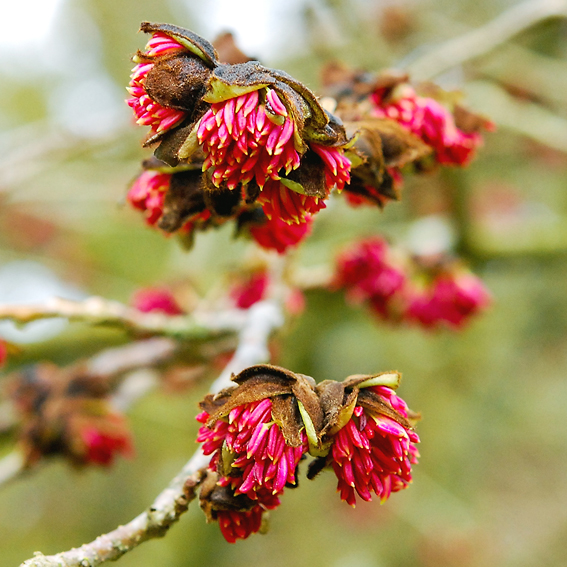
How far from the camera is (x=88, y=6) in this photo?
7223 millimetres

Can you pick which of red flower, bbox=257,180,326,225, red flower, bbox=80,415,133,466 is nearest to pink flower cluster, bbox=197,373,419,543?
red flower, bbox=257,180,326,225

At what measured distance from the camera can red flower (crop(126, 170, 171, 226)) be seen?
1122 mm

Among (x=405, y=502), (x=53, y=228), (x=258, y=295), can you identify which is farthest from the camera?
(x=53, y=228)

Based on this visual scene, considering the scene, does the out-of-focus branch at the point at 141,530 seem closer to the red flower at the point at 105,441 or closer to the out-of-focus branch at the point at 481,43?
the red flower at the point at 105,441

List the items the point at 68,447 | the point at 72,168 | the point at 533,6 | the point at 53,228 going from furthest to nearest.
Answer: the point at 53,228
the point at 72,168
the point at 533,6
the point at 68,447

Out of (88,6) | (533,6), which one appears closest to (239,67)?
(533,6)

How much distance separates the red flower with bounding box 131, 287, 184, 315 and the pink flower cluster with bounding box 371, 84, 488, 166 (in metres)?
1.82

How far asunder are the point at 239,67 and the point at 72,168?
15.3 feet

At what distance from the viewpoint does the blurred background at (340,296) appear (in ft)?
11.6

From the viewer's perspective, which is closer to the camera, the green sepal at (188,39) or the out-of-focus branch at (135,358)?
the green sepal at (188,39)

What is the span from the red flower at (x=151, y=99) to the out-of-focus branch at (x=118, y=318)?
78cm

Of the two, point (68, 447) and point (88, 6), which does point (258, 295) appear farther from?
point (88, 6)

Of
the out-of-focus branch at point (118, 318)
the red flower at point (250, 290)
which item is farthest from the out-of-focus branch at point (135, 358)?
the red flower at point (250, 290)

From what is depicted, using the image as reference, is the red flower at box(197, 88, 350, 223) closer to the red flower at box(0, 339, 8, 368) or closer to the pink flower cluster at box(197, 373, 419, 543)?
the pink flower cluster at box(197, 373, 419, 543)
